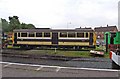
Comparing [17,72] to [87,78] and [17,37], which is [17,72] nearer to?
[87,78]

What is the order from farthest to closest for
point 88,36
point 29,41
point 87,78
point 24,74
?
point 29,41
point 88,36
point 24,74
point 87,78

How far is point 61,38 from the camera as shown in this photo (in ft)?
75.2

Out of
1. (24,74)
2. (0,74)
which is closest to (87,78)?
(24,74)

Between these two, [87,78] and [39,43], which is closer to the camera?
[87,78]

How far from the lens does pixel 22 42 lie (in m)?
24.2

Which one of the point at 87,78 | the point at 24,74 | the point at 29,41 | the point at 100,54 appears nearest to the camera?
the point at 87,78

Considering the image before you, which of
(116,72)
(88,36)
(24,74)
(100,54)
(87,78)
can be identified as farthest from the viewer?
(88,36)

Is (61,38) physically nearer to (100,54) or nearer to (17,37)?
(17,37)

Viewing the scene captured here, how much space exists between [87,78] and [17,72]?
3.11 metres

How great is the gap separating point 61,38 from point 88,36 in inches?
119

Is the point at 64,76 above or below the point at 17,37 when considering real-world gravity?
below

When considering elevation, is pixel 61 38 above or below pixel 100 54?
above

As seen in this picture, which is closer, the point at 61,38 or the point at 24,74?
the point at 24,74

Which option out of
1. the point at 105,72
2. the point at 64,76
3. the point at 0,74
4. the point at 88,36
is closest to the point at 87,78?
the point at 64,76
